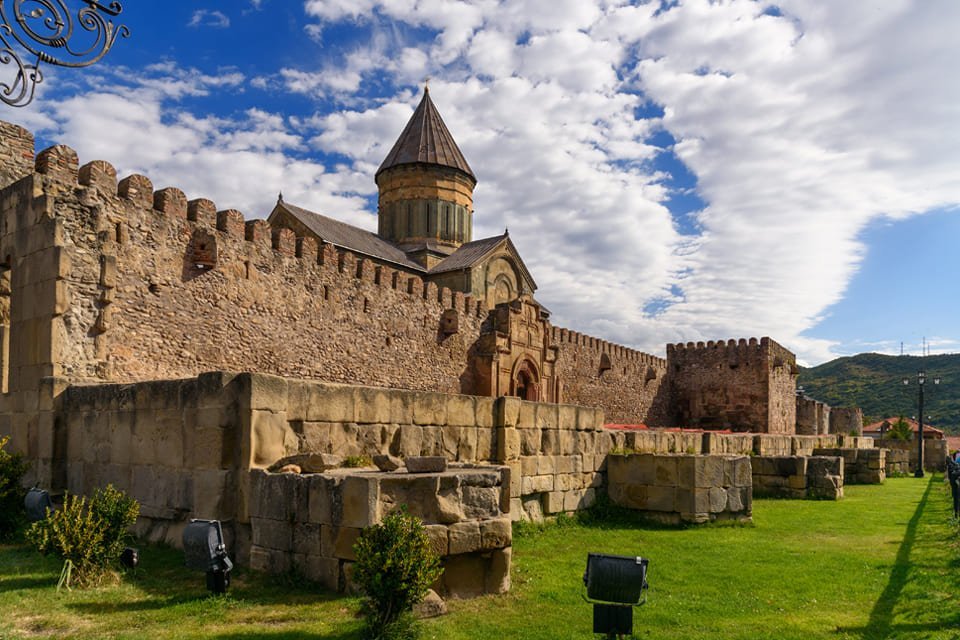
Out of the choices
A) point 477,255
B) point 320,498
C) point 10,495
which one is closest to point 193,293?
point 10,495

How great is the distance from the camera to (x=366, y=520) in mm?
5629

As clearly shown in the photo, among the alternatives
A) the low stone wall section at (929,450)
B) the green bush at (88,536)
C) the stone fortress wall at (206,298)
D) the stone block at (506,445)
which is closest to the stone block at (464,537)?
the green bush at (88,536)

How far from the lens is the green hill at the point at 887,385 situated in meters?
72.2

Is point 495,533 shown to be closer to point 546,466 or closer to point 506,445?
point 506,445

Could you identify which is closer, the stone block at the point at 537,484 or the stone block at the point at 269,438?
the stone block at the point at 269,438

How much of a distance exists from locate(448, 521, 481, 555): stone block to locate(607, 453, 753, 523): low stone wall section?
17.8 ft

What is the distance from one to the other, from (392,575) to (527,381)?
21.5 m

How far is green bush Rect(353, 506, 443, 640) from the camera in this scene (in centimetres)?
486

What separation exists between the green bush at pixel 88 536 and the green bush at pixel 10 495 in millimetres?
2437

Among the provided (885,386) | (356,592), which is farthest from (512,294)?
(885,386)

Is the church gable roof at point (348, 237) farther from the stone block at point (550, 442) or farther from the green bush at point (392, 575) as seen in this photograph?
the green bush at point (392, 575)

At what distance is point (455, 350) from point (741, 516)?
40.7 feet

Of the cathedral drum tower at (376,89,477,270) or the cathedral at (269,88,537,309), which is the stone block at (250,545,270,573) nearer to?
the cathedral at (269,88,537,309)

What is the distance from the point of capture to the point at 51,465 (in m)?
9.09
